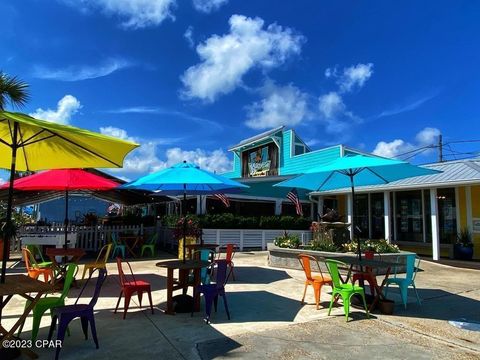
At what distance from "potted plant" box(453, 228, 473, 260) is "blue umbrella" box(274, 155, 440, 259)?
23.4ft

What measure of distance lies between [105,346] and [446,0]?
12922mm

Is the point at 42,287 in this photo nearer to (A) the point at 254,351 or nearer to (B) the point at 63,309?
(B) the point at 63,309

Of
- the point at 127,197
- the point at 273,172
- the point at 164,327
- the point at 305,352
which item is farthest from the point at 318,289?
the point at 273,172

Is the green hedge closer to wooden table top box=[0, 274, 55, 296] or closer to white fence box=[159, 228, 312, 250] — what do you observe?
white fence box=[159, 228, 312, 250]

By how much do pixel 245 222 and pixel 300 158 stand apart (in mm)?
7617

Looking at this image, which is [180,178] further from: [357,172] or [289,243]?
[289,243]

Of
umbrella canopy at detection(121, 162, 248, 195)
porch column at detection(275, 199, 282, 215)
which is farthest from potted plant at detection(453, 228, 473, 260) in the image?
umbrella canopy at detection(121, 162, 248, 195)

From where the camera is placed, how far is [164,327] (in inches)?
211

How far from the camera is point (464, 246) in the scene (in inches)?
530

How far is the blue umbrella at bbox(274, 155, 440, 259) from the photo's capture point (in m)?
6.65

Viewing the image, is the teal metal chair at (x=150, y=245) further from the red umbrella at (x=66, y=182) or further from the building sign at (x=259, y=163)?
the building sign at (x=259, y=163)

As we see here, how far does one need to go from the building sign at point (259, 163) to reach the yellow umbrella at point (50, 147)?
19651 mm

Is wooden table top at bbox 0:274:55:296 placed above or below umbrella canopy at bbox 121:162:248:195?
below

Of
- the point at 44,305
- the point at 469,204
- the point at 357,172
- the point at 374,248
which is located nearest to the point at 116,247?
the point at 374,248
